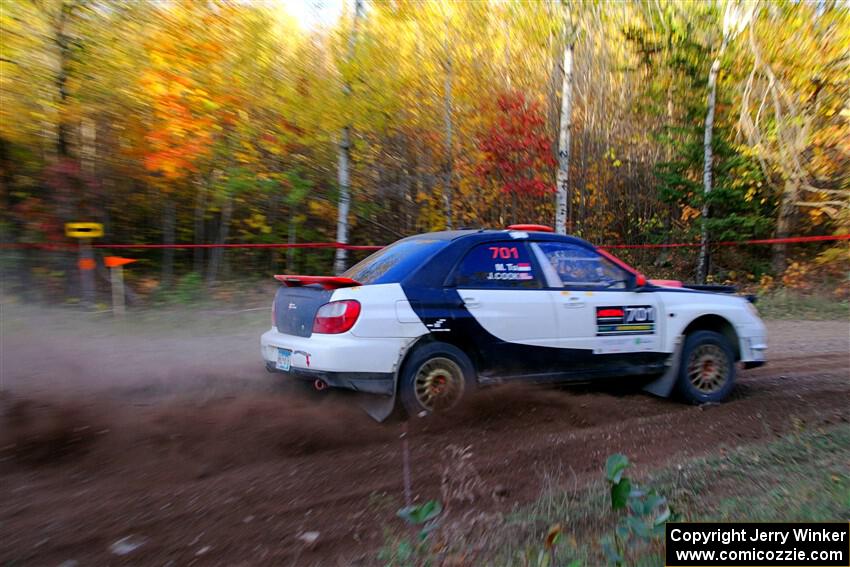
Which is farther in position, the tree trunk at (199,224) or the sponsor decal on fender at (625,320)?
the tree trunk at (199,224)

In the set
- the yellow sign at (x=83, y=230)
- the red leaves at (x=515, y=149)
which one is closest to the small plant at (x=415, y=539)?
the yellow sign at (x=83, y=230)

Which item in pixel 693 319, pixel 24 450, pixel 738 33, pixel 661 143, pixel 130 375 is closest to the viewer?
pixel 24 450

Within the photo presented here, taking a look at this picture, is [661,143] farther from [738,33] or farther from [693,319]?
[693,319]

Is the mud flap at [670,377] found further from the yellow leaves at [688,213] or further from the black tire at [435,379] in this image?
the yellow leaves at [688,213]

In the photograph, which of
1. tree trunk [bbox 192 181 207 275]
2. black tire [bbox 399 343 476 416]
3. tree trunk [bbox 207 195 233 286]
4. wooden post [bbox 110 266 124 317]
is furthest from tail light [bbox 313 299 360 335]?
tree trunk [bbox 192 181 207 275]

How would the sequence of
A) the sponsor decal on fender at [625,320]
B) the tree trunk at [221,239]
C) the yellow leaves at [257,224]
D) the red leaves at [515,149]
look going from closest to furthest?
the sponsor decal on fender at [625,320], the tree trunk at [221,239], the yellow leaves at [257,224], the red leaves at [515,149]

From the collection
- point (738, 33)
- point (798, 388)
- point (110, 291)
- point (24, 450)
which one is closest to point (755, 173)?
point (738, 33)

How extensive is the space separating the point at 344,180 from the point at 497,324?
7.96m

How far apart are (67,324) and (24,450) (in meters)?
4.88

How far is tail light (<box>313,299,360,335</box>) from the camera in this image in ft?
16.9

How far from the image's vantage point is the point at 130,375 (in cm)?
684

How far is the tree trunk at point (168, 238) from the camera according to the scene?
11355 mm

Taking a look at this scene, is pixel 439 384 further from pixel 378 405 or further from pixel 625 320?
pixel 625 320

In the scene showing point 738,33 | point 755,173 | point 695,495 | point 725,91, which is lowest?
point 695,495
